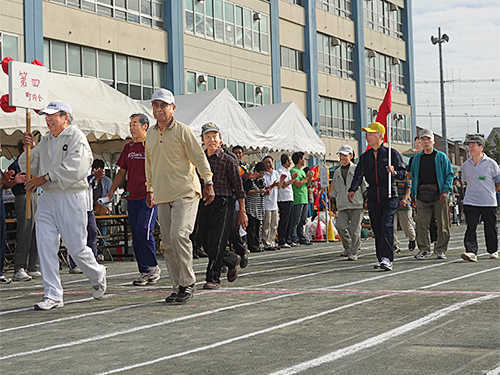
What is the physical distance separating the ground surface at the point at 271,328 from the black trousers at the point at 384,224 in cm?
66

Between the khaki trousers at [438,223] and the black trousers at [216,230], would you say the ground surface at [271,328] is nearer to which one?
the black trousers at [216,230]

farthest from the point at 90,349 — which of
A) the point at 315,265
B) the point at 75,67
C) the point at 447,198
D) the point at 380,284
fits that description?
the point at 75,67

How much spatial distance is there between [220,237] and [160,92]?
1.93m

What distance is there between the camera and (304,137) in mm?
19078

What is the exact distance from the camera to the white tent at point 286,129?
1798cm

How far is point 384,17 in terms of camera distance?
152ft

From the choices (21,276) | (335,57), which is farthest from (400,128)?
(21,276)

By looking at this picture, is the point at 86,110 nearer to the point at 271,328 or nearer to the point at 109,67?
the point at 271,328

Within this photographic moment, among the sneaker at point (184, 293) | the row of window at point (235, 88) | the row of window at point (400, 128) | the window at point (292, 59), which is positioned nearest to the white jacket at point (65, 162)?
the sneaker at point (184, 293)

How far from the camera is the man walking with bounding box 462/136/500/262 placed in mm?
11711

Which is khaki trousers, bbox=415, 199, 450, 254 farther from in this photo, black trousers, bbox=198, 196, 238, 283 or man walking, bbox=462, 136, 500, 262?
black trousers, bbox=198, 196, 238, 283

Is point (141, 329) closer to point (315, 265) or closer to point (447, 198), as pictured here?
point (315, 265)

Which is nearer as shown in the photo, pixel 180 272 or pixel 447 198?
pixel 180 272

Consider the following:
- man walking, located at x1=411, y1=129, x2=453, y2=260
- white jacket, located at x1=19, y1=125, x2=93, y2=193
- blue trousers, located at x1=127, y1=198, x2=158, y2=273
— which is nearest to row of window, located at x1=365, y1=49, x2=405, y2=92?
man walking, located at x1=411, y1=129, x2=453, y2=260
